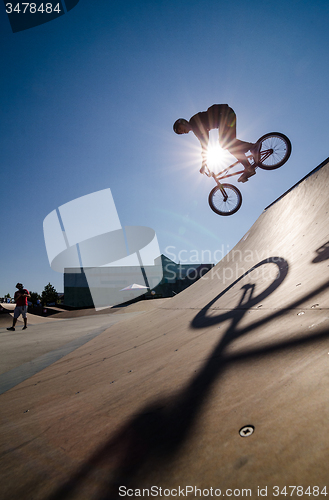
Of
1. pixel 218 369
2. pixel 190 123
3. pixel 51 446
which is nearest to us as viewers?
pixel 51 446

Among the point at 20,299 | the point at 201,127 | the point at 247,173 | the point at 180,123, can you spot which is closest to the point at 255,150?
the point at 247,173

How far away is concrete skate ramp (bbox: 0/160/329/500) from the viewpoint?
0.82m

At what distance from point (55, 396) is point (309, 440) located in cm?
203

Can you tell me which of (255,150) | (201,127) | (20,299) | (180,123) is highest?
(180,123)

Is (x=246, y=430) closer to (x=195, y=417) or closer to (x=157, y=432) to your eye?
(x=195, y=417)

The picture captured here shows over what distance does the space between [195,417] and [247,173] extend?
6543 millimetres

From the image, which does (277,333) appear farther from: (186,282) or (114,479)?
(186,282)

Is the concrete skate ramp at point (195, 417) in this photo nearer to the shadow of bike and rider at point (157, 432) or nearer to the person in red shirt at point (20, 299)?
the shadow of bike and rider at point (157, 432)

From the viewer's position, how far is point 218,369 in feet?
5.04

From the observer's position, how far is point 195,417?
1158 millimetres

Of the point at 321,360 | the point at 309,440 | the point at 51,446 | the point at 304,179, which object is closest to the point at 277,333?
the point at 321,360

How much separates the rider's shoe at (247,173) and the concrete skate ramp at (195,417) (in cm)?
457

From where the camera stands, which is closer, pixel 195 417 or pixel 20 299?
pixel 195 417

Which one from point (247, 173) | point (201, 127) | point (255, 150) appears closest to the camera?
point (201, 127)
